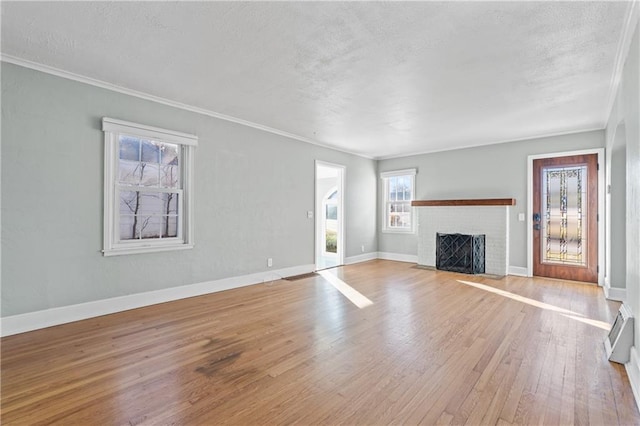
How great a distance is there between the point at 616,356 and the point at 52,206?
204 inches

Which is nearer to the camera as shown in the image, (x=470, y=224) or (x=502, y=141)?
(x=502, y=141)

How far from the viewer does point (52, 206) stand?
3.17 metres

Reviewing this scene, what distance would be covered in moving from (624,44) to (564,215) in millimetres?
3515

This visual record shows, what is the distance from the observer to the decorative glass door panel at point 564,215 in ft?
17.0

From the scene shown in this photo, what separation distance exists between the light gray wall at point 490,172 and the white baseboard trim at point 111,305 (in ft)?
13.6

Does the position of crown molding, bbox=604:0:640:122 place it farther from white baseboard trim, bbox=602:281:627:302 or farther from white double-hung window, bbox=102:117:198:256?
white double-hung window, bbox=102:117:198:256

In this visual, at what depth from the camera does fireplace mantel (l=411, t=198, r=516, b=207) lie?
18.8 ft

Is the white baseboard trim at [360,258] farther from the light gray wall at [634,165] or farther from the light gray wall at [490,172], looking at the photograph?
the light gray wall at [634,165]

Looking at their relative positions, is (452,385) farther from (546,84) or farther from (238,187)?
(238,187)

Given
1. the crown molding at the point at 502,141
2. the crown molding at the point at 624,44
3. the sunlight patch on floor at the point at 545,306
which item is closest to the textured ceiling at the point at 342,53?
the crown molding at the point at 624,44

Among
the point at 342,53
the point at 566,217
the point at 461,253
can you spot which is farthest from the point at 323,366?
the point at 566,217

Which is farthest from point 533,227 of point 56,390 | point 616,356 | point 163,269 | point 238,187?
point 56,390

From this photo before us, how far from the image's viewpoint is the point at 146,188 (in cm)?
383

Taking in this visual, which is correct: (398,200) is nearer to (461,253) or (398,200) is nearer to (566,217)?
(461,253)
